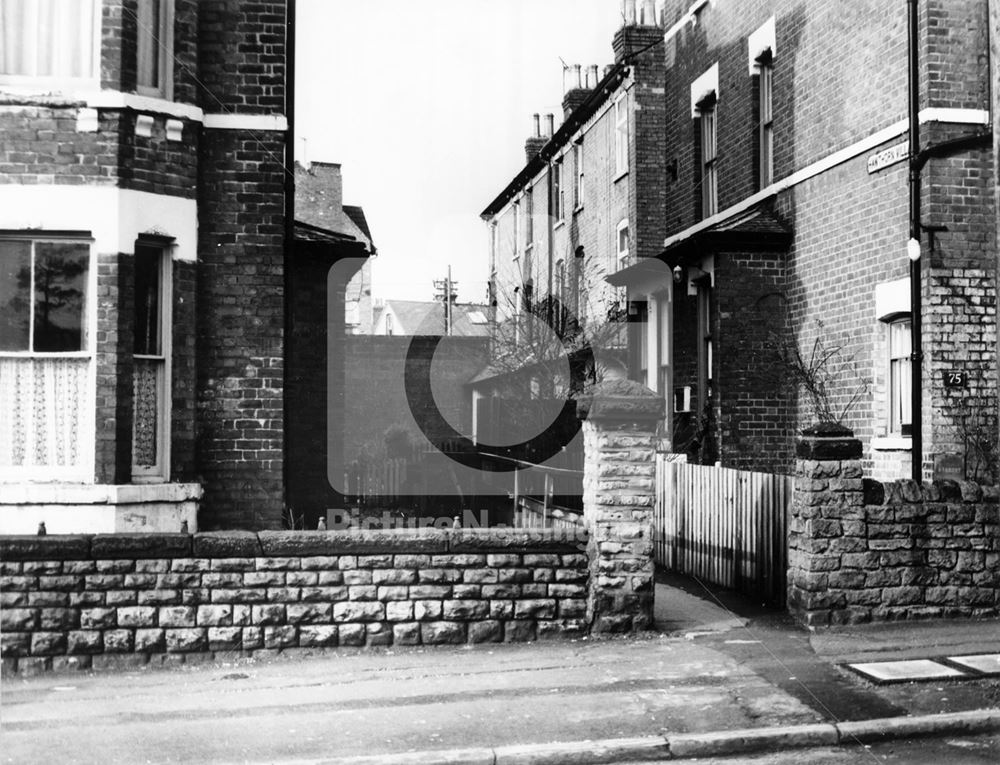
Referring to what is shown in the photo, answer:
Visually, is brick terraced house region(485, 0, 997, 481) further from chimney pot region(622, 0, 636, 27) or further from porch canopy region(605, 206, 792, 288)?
chimney pot region(622, 0, 636, 27)

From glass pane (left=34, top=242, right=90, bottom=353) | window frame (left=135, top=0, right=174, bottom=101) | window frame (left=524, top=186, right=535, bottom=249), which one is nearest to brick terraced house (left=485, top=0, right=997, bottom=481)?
window frame (left=135, top=0, right=174, bottom=101)

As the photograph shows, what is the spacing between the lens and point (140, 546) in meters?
8.45

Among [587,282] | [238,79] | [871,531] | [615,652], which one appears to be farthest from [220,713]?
[587,282]

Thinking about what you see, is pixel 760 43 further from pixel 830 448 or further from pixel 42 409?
pixel 42 409

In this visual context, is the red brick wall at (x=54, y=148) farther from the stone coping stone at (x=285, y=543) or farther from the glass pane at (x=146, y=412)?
the stone coping stone at (x=285, y=543)

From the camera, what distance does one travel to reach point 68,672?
325 inches

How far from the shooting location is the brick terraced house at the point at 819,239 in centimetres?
1192

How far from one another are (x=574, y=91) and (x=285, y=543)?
2428cm

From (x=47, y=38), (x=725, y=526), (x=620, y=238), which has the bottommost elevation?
(x=725, y=526)

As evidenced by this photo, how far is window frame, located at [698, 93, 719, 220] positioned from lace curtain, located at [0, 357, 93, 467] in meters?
11.8

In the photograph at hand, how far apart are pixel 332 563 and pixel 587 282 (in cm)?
1950

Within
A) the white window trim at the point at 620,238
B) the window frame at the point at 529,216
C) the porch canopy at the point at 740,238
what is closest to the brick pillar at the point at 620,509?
the porch canopy at the point at 740,238

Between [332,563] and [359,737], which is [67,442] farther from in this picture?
[359,737]

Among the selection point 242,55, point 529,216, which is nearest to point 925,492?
point 242,55
